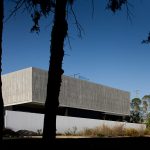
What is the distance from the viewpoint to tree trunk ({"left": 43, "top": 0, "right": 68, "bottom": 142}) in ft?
27.6

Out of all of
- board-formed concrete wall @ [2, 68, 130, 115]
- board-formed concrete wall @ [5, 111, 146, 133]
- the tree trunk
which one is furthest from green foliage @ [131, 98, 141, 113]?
the tree trunk

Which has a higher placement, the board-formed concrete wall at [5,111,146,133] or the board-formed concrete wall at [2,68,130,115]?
the board-formed concrete wall at [2,68,130,115]

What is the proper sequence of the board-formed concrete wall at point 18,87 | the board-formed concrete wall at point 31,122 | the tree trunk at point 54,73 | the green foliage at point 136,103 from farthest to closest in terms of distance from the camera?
the green foliage at point 136,103
the board-formed concrete wall at point 18,87
the board-formed concrete wall at point 31,122
the tree trunk at point 54,73

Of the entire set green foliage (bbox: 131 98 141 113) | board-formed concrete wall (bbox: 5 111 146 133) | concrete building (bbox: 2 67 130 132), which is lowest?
board-formed concrete wall (bbox: 5 111 146 133)

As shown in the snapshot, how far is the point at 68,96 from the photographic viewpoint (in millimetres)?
38031

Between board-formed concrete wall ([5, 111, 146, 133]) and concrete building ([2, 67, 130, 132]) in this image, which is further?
concrete building ([2, 67, 130, 132])

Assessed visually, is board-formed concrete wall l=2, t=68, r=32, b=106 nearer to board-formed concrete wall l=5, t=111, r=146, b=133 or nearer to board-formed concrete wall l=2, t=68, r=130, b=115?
board-formed concrete wall l=2, t=68, r=130, b=115

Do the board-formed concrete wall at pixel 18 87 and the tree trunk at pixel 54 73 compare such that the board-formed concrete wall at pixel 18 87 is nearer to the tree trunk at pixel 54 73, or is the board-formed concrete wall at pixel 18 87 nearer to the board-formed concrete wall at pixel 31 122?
the board-formed concrete wall at pixel 31 122

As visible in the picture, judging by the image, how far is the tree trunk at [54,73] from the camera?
8.40 m

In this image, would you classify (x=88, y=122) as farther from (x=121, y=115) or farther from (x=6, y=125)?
(x=121, y=115)

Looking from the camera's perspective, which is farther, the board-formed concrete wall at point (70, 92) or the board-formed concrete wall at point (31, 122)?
the board-formed concrete wall at point (70, 92)

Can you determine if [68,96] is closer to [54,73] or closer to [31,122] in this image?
[31,122]

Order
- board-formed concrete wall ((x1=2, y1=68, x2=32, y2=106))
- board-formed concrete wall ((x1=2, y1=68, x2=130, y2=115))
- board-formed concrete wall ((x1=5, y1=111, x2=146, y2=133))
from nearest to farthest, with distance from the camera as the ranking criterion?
board-formed concrete wall ((x1=5, y1=111, x2=146, y2=133)) → board-formed concrete wall ((x1=2, y1=68, x2=32, y2=106)) → board-formed concrete wall ((x1=2, y1=68, x2=130, y2=115))

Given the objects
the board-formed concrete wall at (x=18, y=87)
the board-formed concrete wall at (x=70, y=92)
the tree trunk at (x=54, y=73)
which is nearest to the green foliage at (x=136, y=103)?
the board-formed concrete wall at (x=70, y=92)
